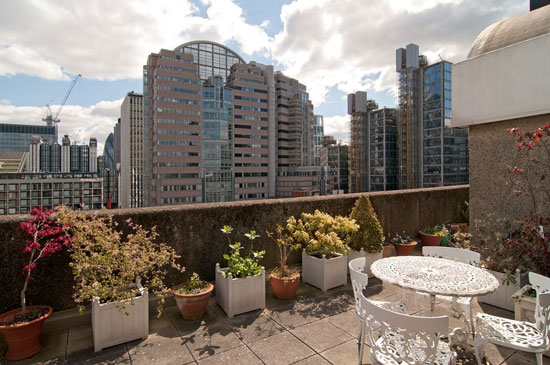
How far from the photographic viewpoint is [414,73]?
151ft

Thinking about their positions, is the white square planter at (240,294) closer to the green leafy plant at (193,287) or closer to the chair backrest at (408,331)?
the green leafy plant at (193,287)

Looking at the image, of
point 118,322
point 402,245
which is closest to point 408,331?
point 118,322

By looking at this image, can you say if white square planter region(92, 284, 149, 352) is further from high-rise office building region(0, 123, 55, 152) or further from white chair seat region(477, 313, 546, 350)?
high-rise office building region(0, 123, 55, 152)

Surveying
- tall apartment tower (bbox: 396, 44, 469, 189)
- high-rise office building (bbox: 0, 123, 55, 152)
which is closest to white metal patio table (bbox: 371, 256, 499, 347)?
tall apartment tower (bbox: 396, 44, 469, 189)

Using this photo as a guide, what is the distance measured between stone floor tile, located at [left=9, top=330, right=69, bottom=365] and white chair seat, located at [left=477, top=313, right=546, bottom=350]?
4753mm

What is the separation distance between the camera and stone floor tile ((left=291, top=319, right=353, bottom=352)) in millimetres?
3662

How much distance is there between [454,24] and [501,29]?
503 cm

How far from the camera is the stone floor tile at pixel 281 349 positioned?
11.1 ft

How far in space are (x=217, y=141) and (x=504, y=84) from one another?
71831 mm

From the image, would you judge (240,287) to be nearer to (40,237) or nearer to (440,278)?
(440,278)

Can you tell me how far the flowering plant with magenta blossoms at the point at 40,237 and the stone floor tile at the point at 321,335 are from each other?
3422 mm

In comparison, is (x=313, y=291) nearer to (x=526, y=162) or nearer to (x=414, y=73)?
(x=526, y=162)

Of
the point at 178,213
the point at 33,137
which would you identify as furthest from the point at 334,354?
the point at 33,137

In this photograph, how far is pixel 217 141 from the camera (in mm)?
73938
